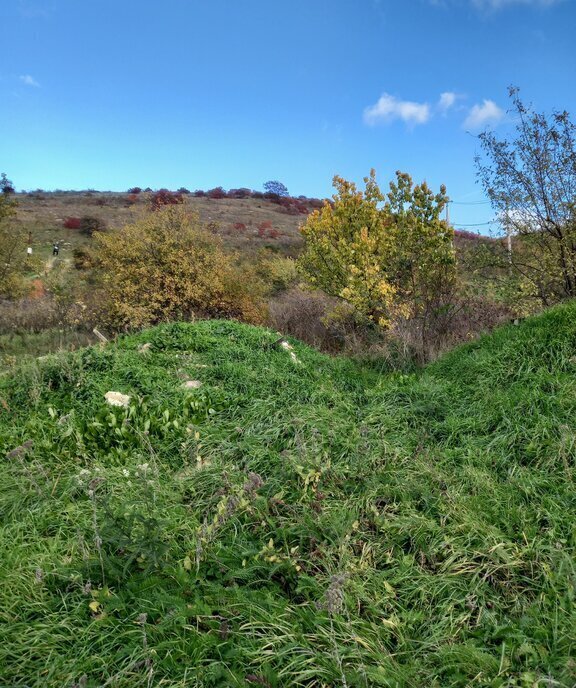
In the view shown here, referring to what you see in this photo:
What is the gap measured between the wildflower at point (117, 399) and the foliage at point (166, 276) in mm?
5077

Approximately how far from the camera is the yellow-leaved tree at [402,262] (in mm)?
7461

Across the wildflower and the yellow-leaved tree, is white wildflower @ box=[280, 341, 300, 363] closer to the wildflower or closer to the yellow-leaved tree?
the yellow-leaved tree

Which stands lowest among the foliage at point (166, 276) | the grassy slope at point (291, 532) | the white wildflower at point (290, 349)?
the grassy slope at point (291, 532)

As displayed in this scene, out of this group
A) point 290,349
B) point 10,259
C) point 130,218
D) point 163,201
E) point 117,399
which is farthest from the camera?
point 130,218

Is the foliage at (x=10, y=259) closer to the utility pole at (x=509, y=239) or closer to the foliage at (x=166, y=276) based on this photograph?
the foliage at (x=166, y=276)

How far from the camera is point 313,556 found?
7.73ft

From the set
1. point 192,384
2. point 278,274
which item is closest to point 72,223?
point 278,274

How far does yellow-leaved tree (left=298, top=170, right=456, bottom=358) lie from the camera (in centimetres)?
746

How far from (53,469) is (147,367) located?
1895 mm

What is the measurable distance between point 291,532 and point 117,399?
252 cm

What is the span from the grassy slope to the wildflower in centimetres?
9

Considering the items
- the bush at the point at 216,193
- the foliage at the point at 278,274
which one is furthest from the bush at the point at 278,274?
the bush at the point at 216,193

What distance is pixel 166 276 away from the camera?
960cm

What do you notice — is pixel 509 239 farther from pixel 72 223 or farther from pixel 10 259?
pixel 72 223
